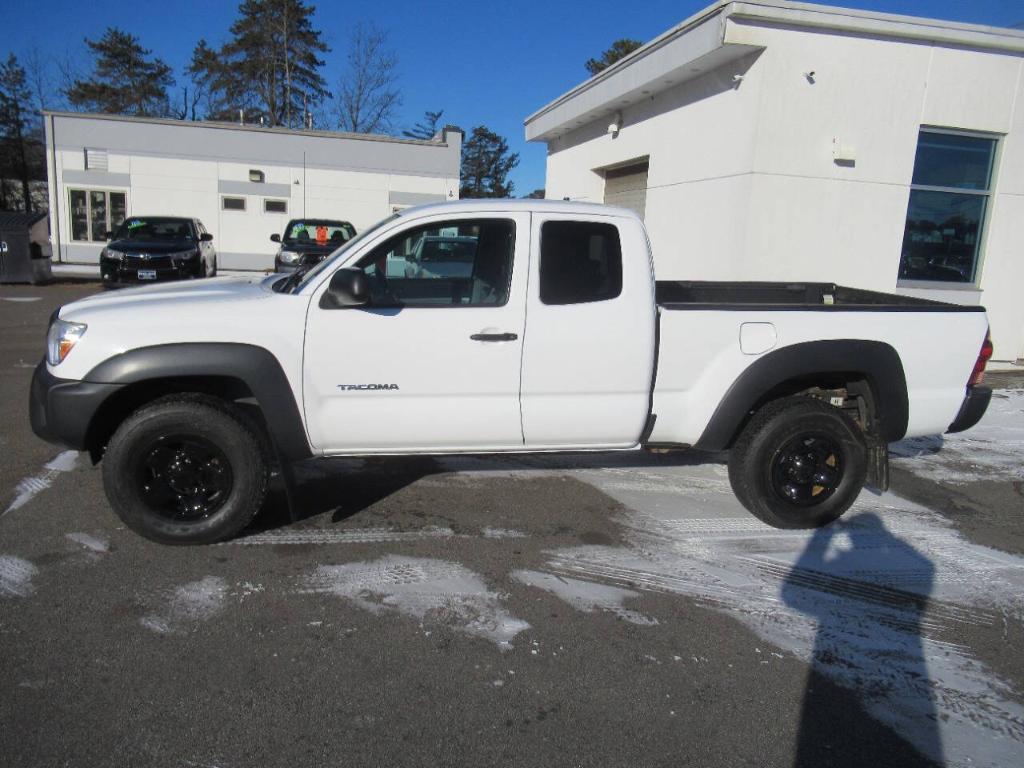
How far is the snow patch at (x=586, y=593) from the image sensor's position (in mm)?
3740

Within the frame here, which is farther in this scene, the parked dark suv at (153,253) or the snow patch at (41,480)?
the parked dark suv at (153,253)

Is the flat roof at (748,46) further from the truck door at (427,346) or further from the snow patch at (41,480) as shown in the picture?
A: the snow patch at (41,480)

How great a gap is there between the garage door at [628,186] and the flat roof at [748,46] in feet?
4.74

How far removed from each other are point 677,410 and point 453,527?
1.55 metres

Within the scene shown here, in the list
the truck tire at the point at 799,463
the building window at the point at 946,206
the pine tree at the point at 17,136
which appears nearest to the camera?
the truck tire at the point at 799,463

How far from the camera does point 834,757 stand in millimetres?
2768

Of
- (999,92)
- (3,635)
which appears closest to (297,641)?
(3,635)

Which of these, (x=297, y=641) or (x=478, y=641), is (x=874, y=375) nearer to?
(x=478, y=641)

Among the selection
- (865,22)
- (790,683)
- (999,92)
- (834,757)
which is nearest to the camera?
(834,757)

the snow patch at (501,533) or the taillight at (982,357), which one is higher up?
the taillight at (982,357)

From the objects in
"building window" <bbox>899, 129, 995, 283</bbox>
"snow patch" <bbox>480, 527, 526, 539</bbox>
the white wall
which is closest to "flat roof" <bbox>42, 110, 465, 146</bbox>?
the white wall

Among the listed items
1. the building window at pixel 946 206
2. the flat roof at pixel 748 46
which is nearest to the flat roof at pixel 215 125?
the flat roof at pixel 748 46

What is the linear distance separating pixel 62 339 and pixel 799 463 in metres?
4.36

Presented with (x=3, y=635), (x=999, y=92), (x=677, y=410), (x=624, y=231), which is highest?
(x=999, y=92)
